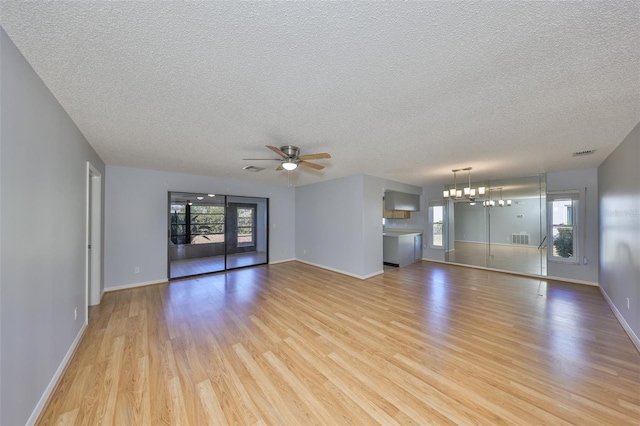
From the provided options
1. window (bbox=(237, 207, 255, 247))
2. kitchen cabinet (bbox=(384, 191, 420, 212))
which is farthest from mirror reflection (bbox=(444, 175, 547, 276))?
window (bbox=(237, 207, 255, 247))

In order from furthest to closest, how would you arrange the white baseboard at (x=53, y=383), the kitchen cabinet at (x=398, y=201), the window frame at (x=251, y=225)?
1. the window frame at (x=251, y=225)
2. the kitchen cabinet at (x=398, y=201)
3. the white baseboard at (x=53, y=383)

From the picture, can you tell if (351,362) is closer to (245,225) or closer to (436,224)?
(436,224)

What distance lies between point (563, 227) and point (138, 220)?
9141 millimetres

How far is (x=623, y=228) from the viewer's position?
287 cm

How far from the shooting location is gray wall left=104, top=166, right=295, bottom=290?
13.9 feet

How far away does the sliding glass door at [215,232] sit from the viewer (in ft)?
21.1

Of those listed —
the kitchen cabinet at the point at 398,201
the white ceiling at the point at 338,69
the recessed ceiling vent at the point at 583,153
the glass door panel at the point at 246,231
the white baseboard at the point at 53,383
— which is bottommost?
the white baseboard at the point at 53,383

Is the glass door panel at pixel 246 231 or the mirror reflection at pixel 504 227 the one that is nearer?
the mirror reflection at pixel 504 227

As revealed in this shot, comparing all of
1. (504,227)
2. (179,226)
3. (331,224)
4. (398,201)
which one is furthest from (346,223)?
(504,227)

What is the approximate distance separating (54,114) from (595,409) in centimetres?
494

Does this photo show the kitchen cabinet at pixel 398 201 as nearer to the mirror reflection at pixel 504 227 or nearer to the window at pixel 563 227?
the mirror reflection at pixel 504 227

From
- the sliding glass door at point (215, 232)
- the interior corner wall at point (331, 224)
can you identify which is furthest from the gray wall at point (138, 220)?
the interior corner wall at point (331, 224)

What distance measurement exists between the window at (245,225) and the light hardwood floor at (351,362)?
356 cm

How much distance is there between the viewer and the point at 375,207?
5.35 meters
